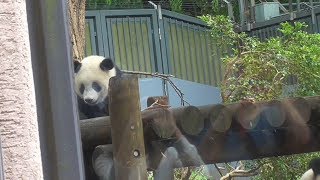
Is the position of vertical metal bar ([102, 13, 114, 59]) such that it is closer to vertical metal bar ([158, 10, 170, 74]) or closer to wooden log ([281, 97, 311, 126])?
vertical metal bar ([158, 10, 170, 74])

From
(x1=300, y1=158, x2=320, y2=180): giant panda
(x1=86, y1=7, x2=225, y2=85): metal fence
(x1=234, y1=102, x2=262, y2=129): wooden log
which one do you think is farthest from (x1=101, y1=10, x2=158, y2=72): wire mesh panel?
(x1=300, y1=158, x2=320, y2=180): giant panda

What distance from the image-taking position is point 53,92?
0.93 m

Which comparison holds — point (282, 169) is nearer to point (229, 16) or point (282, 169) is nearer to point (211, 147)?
point (211, 147)

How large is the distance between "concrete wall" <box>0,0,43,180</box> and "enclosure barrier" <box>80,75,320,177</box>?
62 cm

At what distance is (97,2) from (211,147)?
1.93ft

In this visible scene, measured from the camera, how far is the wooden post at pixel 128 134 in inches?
60.1

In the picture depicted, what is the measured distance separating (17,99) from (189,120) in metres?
0.78

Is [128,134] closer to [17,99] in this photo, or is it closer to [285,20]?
[17,99]

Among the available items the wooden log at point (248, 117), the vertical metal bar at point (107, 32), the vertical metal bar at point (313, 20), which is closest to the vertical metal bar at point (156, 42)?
the vertical metal bar at point (107, 32)

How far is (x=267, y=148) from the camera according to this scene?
1778 mm

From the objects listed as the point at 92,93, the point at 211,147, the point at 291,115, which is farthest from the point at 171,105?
the point at 92,93

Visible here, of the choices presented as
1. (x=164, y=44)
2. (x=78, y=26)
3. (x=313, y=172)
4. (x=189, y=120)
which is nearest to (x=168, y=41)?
(x=164, y=44)

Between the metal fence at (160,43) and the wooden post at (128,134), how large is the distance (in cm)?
28

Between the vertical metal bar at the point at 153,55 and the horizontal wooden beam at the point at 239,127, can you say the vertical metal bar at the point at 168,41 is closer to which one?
the vertical metal bar at the point at 153,55
